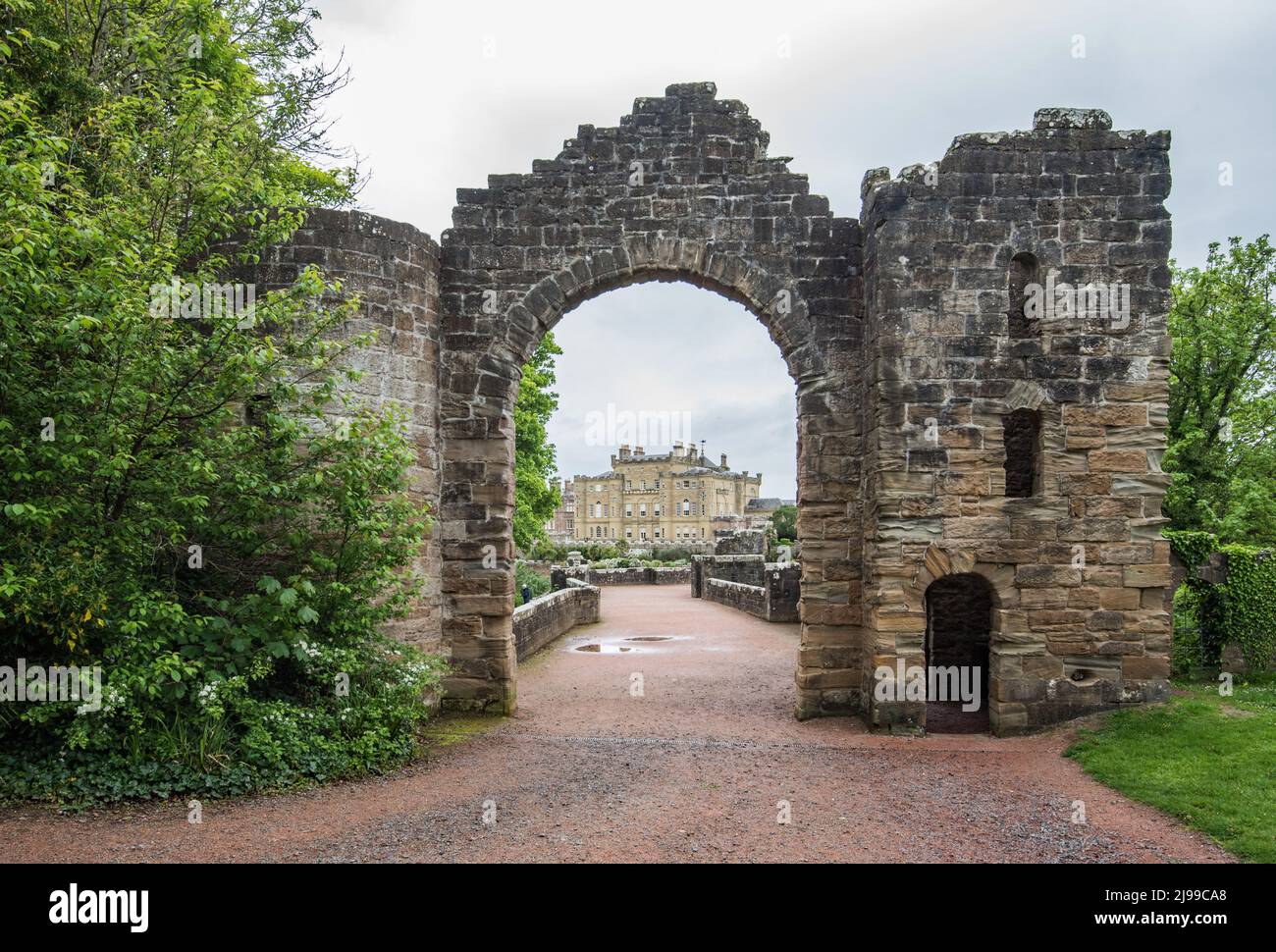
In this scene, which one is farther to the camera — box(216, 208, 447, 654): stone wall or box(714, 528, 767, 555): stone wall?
box(714, 528, 767, 555): stone wall

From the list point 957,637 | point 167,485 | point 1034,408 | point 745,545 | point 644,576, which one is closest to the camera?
point 167,485

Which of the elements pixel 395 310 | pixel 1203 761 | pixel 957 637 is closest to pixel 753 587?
pixel 957 637

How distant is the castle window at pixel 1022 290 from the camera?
29.0ft

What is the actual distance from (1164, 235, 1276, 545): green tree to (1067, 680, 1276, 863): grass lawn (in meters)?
11.9

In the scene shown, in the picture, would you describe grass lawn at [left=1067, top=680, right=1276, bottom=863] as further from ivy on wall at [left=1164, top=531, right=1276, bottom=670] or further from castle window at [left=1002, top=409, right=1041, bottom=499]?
castle window at [left=1002, top=409, right=1041, bottom=499]

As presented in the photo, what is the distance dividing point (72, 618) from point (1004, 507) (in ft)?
29.0

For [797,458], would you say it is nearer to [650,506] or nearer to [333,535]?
[333,535]

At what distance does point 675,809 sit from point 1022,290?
6862mm

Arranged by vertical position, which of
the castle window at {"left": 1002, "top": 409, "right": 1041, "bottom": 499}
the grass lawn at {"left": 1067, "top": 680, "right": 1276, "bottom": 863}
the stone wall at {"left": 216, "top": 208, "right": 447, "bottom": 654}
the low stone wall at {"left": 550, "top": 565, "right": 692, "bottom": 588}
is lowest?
the low stone wall at {"left": 550, "top": 565, "right": 692, "bottom": 588}

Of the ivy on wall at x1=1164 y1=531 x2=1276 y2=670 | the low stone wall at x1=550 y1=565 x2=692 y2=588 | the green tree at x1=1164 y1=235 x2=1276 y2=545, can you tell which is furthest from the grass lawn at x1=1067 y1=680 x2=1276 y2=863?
the low stone wall at x1=550 y1=565 x2=692 y2=588

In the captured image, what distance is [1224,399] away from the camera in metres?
20.0

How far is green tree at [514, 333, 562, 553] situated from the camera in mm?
25203

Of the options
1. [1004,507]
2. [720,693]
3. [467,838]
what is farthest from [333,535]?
[1004,507]

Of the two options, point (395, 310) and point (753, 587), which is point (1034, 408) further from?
point (753, 587)
